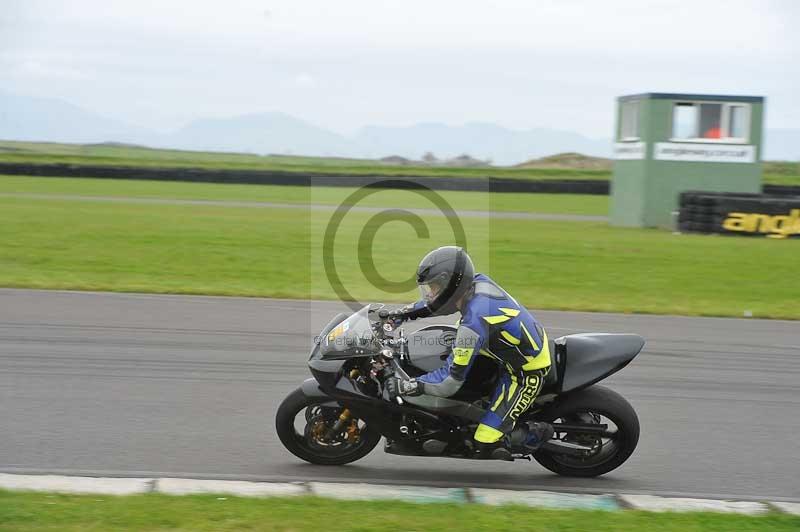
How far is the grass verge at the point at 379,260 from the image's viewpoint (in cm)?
1479

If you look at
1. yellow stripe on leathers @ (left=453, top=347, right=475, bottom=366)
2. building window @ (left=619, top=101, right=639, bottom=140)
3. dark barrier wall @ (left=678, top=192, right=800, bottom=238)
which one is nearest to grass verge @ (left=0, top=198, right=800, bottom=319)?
Answer: dark barrier wall @ (left=678, top=192, right=800, bottom=238)

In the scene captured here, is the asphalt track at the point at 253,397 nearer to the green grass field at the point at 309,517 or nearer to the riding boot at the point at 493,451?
the riding boot at the point at 493,451

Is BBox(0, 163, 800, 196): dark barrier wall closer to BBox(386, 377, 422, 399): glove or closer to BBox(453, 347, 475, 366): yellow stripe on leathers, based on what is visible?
BBox(386, 377, 422, 399): glove

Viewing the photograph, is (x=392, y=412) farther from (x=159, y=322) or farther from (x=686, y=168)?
(x=686, y=168)

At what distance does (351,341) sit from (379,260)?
505 inches

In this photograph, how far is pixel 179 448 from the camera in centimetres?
649

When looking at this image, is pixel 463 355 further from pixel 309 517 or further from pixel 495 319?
pixel 309 517

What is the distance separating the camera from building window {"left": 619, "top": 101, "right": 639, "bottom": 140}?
27062mm

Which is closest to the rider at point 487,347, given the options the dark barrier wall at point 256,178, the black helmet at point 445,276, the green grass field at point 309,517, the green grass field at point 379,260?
the black helmet at point 445,276

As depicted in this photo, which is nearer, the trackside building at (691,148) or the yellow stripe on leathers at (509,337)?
the yellow stripe on leathers at (509,337)

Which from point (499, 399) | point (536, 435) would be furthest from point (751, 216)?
point (499, 399)

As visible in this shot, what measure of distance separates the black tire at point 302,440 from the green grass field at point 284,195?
90.3ft

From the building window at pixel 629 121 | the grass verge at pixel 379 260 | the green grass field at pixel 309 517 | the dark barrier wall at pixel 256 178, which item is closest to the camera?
the green grass field at pixel 309 517

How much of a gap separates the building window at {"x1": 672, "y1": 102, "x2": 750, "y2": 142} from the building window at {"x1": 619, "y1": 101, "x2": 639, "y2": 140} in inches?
43.3
